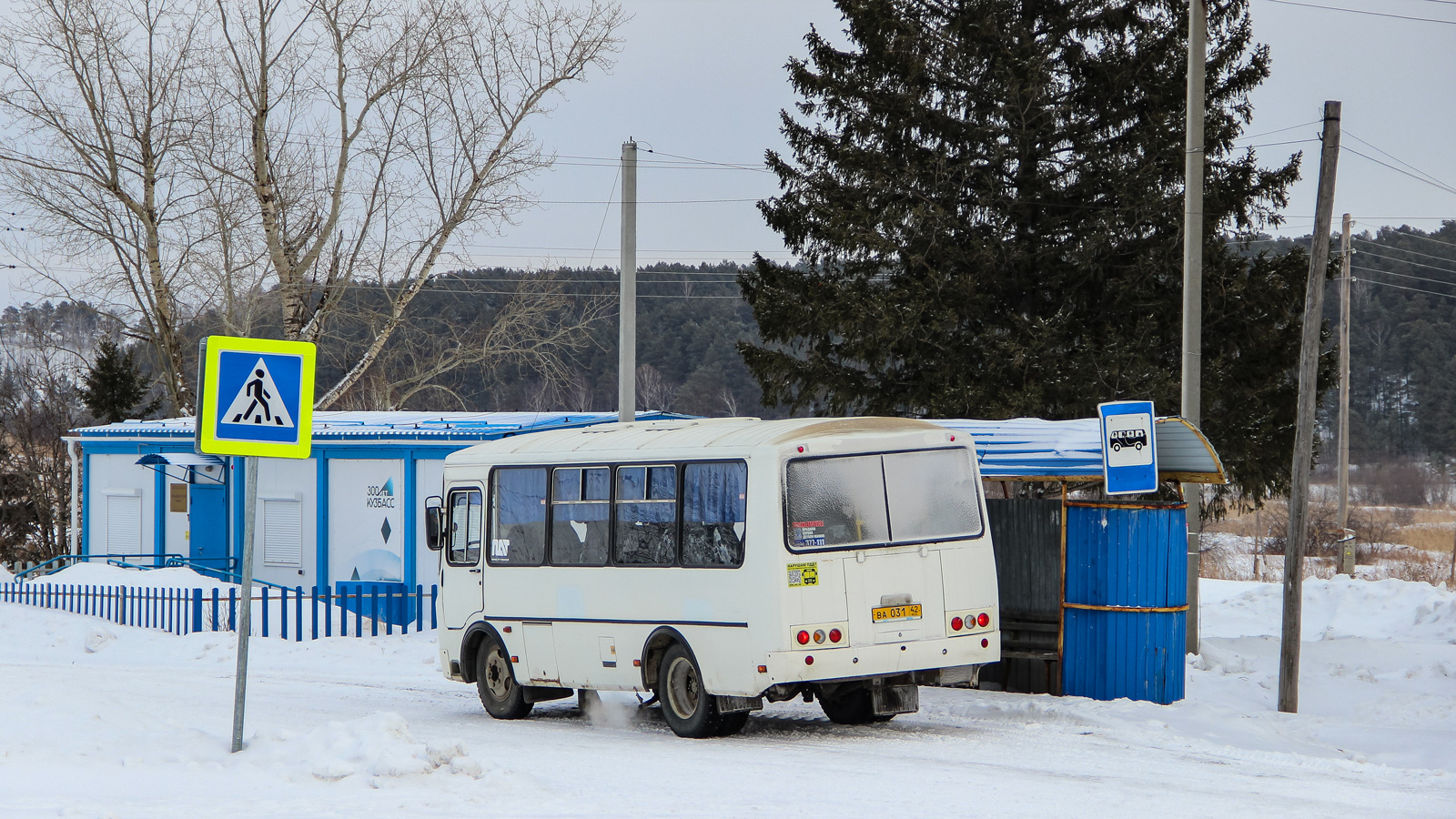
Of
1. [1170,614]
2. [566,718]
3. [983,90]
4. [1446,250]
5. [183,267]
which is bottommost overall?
[566,718]

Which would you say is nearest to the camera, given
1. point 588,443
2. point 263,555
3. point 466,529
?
point 588,443

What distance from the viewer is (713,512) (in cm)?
1156

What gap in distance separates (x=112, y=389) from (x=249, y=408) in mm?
39897

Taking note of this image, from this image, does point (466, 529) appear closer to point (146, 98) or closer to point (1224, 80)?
point (1224, 80)

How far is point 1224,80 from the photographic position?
26406mm

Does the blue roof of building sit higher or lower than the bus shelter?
higher

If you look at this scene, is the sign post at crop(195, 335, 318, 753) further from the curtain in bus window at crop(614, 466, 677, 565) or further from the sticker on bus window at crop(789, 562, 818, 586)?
the sticker on bus window at crop(789, 562, 818, 586)

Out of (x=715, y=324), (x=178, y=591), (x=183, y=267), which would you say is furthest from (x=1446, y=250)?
(x=178, y=591)

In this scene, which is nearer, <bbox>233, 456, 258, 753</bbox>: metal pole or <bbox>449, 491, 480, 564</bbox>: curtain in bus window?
<bbox>233, 456, 258, 753</bbox>: metal pole

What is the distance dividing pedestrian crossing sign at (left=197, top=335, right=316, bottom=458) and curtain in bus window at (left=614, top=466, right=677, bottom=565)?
3421mm

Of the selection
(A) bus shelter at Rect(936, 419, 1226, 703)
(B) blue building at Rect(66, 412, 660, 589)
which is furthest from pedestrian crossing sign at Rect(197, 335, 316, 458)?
(B) blue building at Rect(66, 412, 660, 589)

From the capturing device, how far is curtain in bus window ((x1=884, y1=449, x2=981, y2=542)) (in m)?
11.5

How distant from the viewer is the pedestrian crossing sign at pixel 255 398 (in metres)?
9.37

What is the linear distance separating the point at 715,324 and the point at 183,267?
4571 cm
